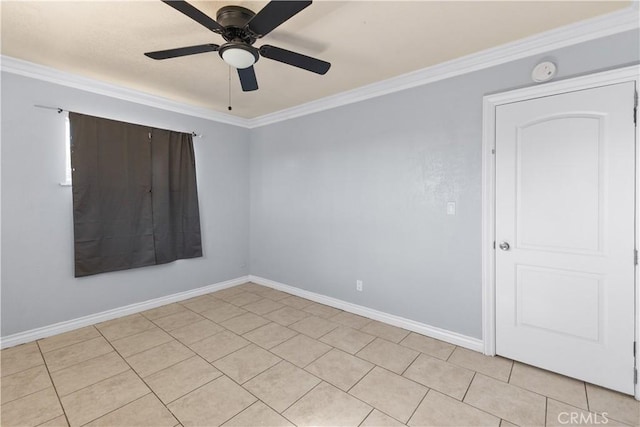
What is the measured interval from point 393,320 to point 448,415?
51.8 inches

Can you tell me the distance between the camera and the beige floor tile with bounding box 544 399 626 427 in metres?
1.76

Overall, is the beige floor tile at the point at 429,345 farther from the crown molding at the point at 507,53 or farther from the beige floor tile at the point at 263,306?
the crown molding at the point at 507,53

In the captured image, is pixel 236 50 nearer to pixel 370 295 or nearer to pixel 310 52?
pixel 310 52

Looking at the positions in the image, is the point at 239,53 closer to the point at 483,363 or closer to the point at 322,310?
the point at 322,310

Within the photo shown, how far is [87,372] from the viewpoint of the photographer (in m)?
2.29

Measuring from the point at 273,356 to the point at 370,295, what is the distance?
4.25ft

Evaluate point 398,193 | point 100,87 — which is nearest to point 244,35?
point 398,193

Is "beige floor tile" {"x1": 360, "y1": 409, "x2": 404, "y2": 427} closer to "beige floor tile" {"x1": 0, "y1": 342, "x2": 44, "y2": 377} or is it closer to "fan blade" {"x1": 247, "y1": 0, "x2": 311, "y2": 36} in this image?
"fan blade" {"x1": 247, "y1": 0, "x2": 311, "y2": 36}

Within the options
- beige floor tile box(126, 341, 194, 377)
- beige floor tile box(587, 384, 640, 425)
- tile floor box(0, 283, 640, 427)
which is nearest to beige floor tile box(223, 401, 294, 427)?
tile floor box(0, 283, 640, 427)

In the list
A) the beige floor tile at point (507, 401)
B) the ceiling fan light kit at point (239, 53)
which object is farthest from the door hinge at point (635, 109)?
the ceiling fan light kit at point (239, 53)

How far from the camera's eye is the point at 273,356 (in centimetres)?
254

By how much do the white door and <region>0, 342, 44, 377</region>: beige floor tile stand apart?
12.8ft

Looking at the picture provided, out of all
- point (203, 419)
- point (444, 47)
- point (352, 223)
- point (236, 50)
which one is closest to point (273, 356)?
point (203, 419)

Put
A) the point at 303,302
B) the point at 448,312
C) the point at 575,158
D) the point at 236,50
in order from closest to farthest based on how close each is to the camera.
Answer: the point at 236,50, the point at 575,158, the point at 448,312, the point at 303,302
